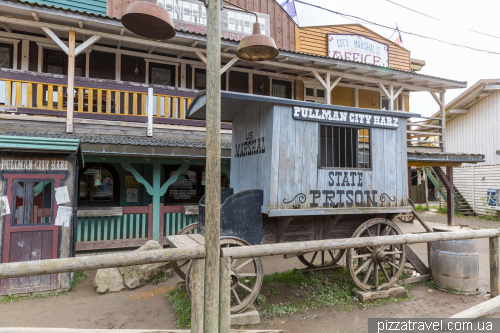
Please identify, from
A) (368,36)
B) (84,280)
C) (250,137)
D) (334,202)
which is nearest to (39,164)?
(84,280)

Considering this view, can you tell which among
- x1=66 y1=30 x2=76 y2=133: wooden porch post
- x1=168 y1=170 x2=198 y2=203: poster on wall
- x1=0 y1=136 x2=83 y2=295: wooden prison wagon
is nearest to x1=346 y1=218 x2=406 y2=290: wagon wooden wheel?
x1=0 y1=136 x2=83 y2=295: wooden prison wagon

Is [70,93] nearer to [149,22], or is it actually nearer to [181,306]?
[149,22]

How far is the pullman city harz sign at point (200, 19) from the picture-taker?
36.0ft

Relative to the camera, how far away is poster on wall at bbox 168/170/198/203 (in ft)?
31.3

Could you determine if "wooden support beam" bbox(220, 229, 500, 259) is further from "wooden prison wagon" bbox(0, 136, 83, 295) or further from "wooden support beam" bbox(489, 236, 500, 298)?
"wooden prison wagon" bbox(0, 136, 83, 295)

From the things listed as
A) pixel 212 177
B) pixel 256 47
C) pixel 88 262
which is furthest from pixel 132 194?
pixel 212 177

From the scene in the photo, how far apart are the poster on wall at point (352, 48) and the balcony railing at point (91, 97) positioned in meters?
7.62

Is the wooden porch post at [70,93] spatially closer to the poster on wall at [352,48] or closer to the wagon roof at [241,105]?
the wagon roof at [241,105]

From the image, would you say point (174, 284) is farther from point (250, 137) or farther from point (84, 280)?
point (250, 137)

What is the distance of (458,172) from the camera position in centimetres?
1775

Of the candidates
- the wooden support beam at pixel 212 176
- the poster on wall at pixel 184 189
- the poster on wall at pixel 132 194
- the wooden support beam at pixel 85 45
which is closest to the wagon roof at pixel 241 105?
the wooden support beam at pixel 212 176

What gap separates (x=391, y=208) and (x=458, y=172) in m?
15.9

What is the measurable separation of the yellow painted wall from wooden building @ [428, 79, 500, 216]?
419 centimetres

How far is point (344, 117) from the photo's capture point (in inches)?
188
